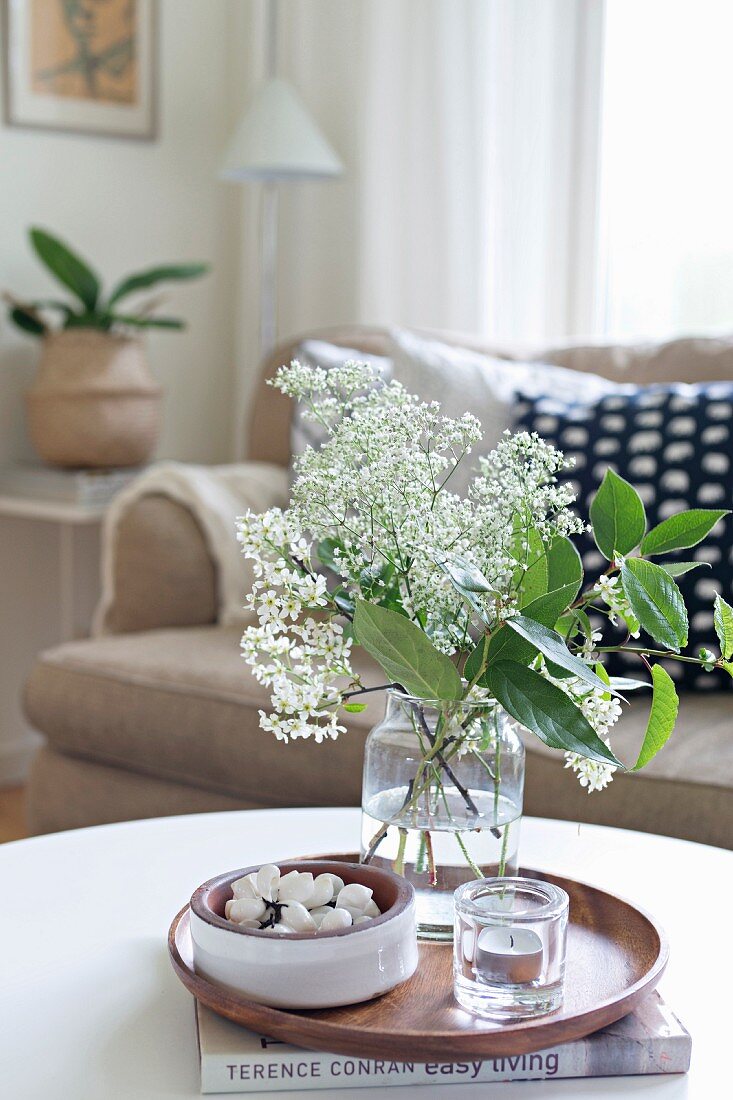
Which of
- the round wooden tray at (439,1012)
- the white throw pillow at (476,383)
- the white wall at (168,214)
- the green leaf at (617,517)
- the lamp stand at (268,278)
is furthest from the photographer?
the lamp stand at (268,278)

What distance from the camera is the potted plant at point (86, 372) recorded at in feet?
8.37

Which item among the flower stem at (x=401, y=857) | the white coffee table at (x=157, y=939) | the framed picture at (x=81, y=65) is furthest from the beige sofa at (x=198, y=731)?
the framed picture at (x=81, y=65)

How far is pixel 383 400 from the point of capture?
31.9 inches

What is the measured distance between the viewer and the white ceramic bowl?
71 cm

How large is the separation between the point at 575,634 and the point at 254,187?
252 centimetres

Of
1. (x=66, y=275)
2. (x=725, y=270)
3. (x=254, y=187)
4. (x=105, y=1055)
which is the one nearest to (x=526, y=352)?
(x=725, y=270)

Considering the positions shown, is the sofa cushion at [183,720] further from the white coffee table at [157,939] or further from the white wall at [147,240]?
the white wall at [147,240]

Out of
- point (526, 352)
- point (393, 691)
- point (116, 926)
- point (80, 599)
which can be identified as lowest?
point (80, 599)

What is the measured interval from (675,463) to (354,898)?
→ 108 centimetres

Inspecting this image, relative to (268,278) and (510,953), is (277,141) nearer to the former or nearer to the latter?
(268,278)

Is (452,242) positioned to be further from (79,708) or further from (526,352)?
(79,708)

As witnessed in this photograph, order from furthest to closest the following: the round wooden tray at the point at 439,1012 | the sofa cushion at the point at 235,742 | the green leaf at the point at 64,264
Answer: the green leaf at the point at 64,264 → the sofa cushion at the point at 235,742 → the round wooden tray at the point at 439,1012

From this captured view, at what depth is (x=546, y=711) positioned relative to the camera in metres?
0.73

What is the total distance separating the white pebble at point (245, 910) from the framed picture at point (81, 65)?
2.35 meters
